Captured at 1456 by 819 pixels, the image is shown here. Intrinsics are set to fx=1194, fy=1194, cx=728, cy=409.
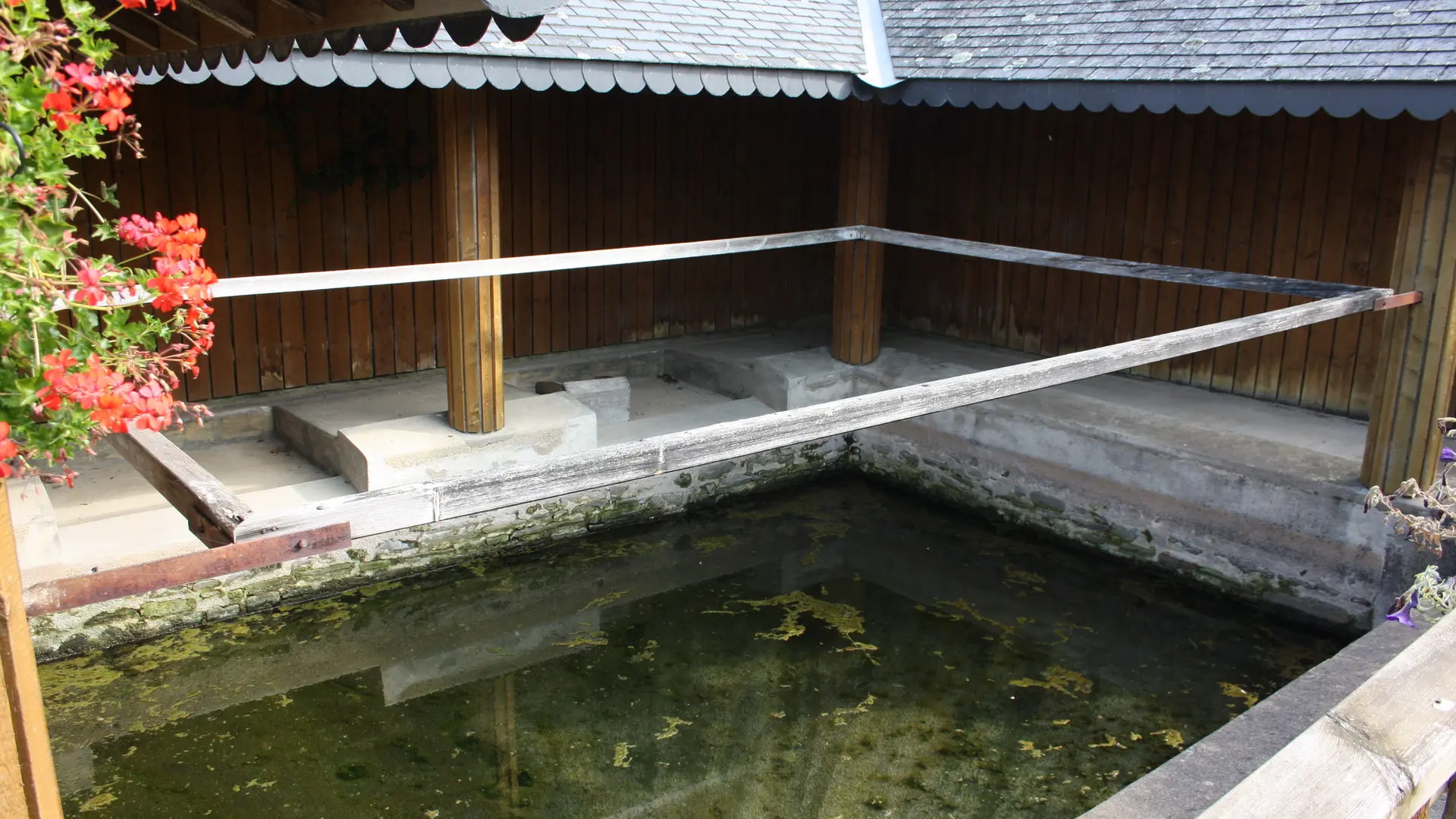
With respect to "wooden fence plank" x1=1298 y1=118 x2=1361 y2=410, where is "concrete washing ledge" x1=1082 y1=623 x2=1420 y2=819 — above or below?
below

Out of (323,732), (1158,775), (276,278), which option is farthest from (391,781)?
(1158,775)

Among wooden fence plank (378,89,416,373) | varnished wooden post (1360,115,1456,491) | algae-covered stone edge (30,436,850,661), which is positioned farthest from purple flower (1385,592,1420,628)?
wooden fence plank (378,89,416,373)

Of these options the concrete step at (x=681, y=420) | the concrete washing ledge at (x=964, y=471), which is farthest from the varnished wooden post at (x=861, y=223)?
the concrete step at (x=681, y=420)

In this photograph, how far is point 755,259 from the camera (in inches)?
332

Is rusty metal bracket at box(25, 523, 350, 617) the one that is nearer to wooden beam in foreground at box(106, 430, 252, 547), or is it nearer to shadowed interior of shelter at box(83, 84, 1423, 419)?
wooden beam in foreground at box(106, 430, 252, 547)

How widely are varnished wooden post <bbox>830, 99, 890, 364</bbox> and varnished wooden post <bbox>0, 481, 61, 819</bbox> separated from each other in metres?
5.86

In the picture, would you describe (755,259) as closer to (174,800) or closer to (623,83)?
(623,83)

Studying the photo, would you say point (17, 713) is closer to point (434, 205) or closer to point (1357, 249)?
point (434, 205)

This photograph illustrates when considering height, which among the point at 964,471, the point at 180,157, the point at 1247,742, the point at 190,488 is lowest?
the point at 964,471

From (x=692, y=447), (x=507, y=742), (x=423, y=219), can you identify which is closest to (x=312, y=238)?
(x=423, y=219)

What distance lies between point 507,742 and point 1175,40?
13.9 feet

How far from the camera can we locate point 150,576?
6.56 ft

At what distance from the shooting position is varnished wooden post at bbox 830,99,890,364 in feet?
22.5

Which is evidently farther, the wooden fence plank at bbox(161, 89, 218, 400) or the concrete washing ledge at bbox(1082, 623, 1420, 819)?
the wooden fence plank at bbox(161, 89, 218, 400)
